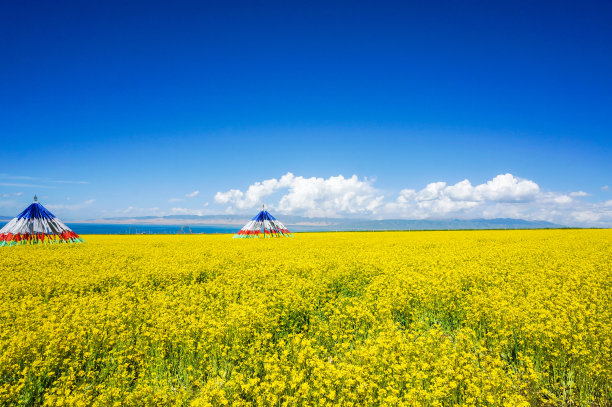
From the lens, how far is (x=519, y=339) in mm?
6914

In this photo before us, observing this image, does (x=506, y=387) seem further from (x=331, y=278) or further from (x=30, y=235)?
(x=30, y=235)

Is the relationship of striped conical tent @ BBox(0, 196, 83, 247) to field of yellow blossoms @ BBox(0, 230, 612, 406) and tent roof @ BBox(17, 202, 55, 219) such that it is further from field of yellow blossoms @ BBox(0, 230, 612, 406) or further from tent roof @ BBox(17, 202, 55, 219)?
field of yellow blossoms @ BBox(0, 230, 612, 406)

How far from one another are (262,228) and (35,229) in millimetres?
26670

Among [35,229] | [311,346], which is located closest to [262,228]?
[35,229]

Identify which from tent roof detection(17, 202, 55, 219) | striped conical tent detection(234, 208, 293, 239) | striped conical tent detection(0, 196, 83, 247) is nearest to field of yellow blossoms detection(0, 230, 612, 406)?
striped conical tent detection(0, 196, 83, 247)

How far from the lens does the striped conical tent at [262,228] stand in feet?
153

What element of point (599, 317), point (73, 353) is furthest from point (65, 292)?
point (599, 317)

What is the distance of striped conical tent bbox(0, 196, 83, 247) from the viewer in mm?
32419

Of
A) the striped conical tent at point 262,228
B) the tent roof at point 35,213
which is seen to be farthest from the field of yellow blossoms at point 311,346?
the striped conical tent at point 262,228

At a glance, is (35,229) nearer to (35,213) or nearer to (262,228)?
(35,213)

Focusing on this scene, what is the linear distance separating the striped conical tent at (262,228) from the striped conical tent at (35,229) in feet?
66.7

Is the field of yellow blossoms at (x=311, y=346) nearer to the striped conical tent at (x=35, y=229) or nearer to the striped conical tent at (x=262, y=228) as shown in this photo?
the striped conical tent at (x=35, y=229)

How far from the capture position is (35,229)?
34.1 m

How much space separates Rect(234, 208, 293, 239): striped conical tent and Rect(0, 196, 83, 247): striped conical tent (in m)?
20.3
